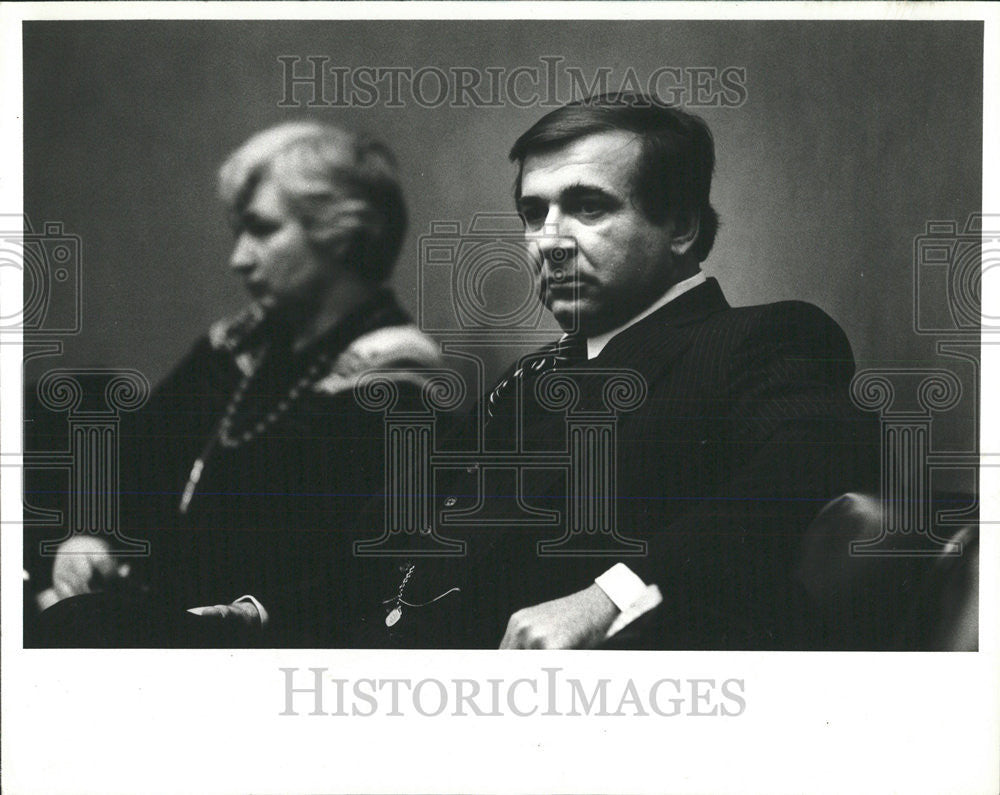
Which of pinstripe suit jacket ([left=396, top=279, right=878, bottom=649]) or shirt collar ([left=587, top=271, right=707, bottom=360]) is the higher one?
shirt collar ([left=587, top=271, right=707, bottom=360])

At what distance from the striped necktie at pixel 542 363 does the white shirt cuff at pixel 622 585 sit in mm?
650

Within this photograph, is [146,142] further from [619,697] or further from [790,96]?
[619,697]

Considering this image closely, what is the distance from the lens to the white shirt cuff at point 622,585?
3.92 meters

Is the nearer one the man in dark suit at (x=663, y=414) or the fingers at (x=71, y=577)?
the man in dark suit at (x=663, y=414)

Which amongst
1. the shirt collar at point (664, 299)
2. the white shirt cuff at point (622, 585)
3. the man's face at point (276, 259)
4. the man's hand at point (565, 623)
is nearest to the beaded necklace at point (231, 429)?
the man's face at point (276, 259)

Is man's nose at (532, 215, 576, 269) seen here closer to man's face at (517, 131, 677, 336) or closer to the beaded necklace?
man's face at (517, 131, 677, 336)

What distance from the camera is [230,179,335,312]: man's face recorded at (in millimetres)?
4047

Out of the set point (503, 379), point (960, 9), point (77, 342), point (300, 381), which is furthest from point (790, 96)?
point (77, 342)

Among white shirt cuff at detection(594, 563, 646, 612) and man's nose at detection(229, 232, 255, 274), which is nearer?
white shirt cuff at detection(594, 563, 646, 612)

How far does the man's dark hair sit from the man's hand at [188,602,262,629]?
1.65 meters

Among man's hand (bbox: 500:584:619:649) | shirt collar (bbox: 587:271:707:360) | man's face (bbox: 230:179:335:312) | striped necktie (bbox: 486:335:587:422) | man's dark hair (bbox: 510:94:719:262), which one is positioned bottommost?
man's hand (bbox: 500:584:619:649)

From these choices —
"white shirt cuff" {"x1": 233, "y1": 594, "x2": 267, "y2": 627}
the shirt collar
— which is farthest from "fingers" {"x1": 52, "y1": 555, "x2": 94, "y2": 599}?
the shirt collar

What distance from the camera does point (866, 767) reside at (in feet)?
13.1

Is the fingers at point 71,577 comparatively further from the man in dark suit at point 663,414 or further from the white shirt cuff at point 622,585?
the white shirt cuff at point 622,585
